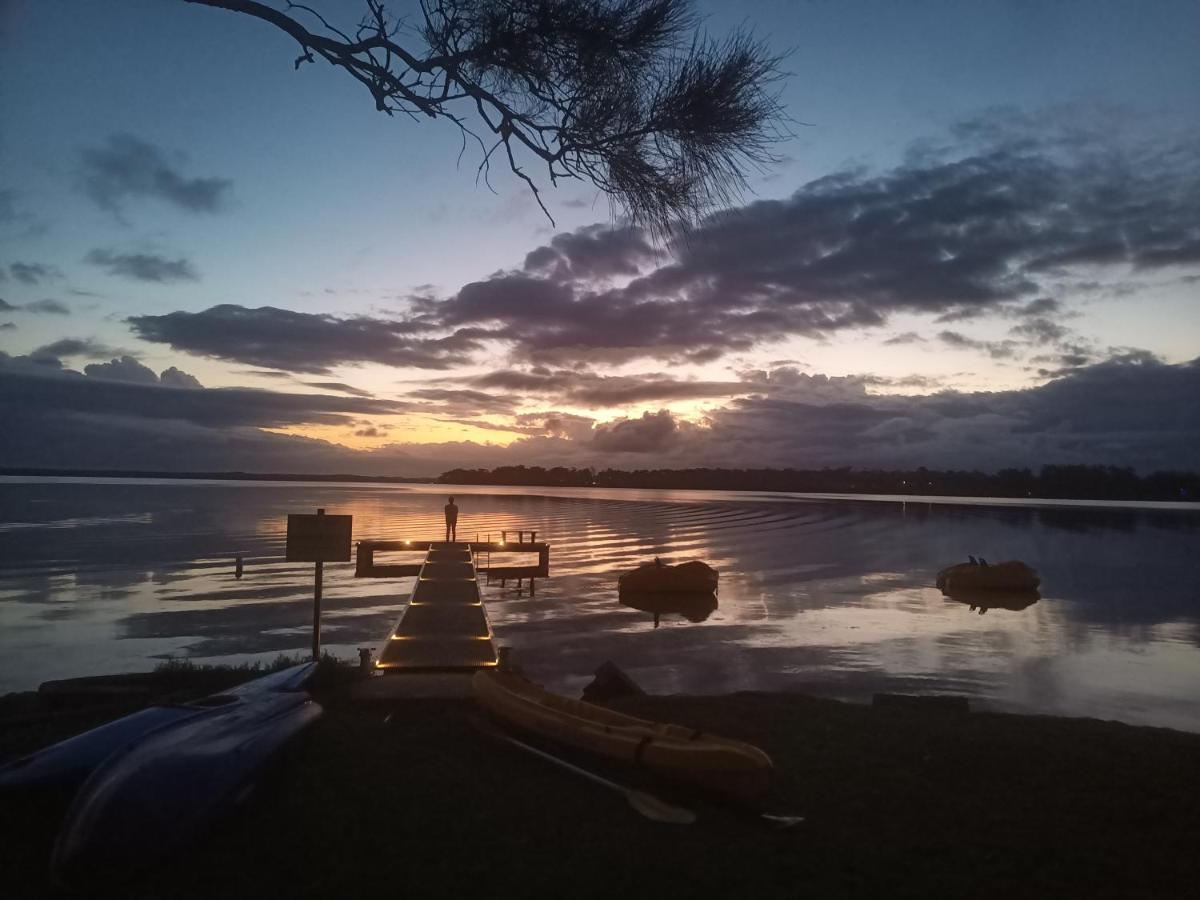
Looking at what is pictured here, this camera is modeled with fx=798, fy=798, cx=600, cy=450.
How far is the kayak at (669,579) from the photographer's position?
25.6m

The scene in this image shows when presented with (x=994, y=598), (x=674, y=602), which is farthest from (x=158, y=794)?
(x=994, y=598)

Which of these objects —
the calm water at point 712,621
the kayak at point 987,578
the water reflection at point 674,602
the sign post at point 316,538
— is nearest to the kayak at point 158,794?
the sign post at point 316,538

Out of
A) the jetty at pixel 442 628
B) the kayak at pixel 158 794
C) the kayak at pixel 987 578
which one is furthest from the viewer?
the kayak at pixel 987 578

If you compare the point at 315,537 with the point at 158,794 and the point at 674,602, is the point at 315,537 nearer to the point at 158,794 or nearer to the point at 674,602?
the point at 158,794

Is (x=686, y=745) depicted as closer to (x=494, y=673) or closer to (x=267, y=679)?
(x=494, y=673)

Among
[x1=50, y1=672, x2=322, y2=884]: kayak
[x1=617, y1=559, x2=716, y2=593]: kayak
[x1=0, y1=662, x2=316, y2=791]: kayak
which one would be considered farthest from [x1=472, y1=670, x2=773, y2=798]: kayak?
[x1=617, y1=559, x2=716, y2=593]: kayak

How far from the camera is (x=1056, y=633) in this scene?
20938mm

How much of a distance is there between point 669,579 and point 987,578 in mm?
11864

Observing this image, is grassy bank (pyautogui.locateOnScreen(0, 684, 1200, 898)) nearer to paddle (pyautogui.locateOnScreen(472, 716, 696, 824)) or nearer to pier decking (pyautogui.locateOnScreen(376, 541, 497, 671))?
paddle (pyautogui.locateOnScreen(472, 716, 696, 824))

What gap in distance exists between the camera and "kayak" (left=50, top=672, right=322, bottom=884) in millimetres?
4551

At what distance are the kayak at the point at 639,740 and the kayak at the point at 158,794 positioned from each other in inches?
83.8

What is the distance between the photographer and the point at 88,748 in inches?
231

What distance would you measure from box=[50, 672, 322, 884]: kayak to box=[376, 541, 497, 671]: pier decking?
450 centimetres

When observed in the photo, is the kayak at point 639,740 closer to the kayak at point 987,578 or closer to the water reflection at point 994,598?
the water reflection at point 994,598
